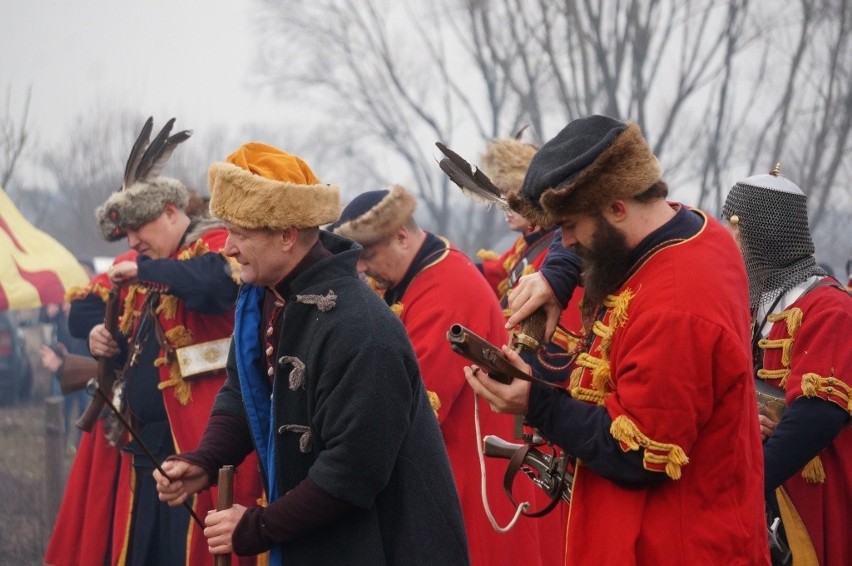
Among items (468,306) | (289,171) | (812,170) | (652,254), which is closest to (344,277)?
(289,171)

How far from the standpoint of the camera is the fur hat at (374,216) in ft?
16.3

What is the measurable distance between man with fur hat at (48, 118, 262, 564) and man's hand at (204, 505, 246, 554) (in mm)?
2384

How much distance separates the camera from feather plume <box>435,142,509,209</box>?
3598 millimetres

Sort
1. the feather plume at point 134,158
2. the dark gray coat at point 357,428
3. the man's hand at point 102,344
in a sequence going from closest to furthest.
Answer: the dark gray coat at point 357,428 → the man's hand at point 102,344 → the feather plume at point 134,158

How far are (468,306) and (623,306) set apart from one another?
2111mm

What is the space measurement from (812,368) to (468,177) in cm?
138

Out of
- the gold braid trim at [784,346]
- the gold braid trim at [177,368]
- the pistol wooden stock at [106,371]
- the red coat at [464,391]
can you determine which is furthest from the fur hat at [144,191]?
the gold braid trim at [784,346]

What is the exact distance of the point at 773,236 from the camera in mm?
4105

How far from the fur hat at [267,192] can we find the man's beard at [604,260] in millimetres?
859

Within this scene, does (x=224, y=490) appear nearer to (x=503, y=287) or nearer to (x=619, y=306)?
(x=619, y=306)

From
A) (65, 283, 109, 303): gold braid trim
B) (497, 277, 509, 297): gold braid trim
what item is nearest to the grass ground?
(65, 283, 109, 303): gold braid trim

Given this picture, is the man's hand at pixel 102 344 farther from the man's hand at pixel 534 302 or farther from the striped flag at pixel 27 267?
the man's hand at pixel 534 302

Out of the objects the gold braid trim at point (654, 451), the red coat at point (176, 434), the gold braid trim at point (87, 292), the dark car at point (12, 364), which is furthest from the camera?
the dark car at point (12, 364)

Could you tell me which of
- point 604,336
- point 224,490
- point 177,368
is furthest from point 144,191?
point 604,336
